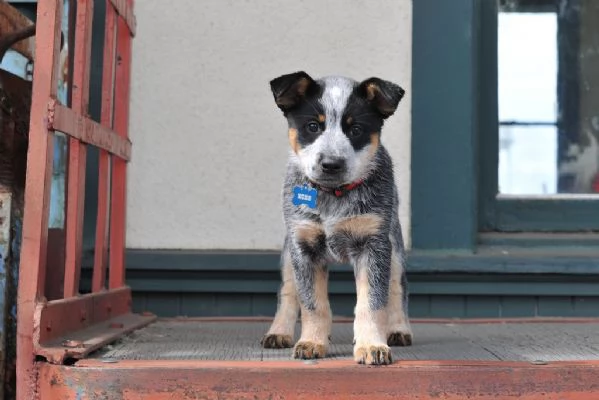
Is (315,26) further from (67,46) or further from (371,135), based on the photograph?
(371,135)

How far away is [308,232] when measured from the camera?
2846 mm

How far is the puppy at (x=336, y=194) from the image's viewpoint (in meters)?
2.70

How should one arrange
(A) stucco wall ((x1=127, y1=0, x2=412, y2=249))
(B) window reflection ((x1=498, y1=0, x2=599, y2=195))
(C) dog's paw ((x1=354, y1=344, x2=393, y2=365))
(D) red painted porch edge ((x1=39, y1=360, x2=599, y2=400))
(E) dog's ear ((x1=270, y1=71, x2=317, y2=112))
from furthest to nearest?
(B) window reflection ((x1=498, y1=0, x2=599, y2=195))
(A) stucco wall ((x1=127, y1=0, x2=412, y2=249))
(E) dog's ear ((x1=270, y1=71, x2=317, y2=112))
(C) dog's paw ((x1=354, y1=344, x2=393, y2=365))
(D) red painted porch edge ((x1=39, y1=360, x2=599, y2=400))

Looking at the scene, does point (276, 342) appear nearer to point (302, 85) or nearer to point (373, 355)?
point (373, 355)

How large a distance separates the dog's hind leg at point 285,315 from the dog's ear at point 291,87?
0.70 metres

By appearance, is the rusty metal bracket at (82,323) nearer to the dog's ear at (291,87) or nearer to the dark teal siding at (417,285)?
the dark teal siding at (417,285)

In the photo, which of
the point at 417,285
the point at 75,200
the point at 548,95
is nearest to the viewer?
the point at 75,200

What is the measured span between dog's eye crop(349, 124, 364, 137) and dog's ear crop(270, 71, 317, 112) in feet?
0.69

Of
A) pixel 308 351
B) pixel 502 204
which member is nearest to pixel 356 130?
pixel 308 351

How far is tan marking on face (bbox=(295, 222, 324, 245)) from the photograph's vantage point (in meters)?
2.83

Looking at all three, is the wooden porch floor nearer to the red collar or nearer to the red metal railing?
the red metal railing

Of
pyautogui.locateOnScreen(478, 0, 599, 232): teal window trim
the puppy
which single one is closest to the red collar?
the puppy

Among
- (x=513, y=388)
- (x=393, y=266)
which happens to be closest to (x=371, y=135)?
(x=393, y=266)

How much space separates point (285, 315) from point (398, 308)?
0.46 m
